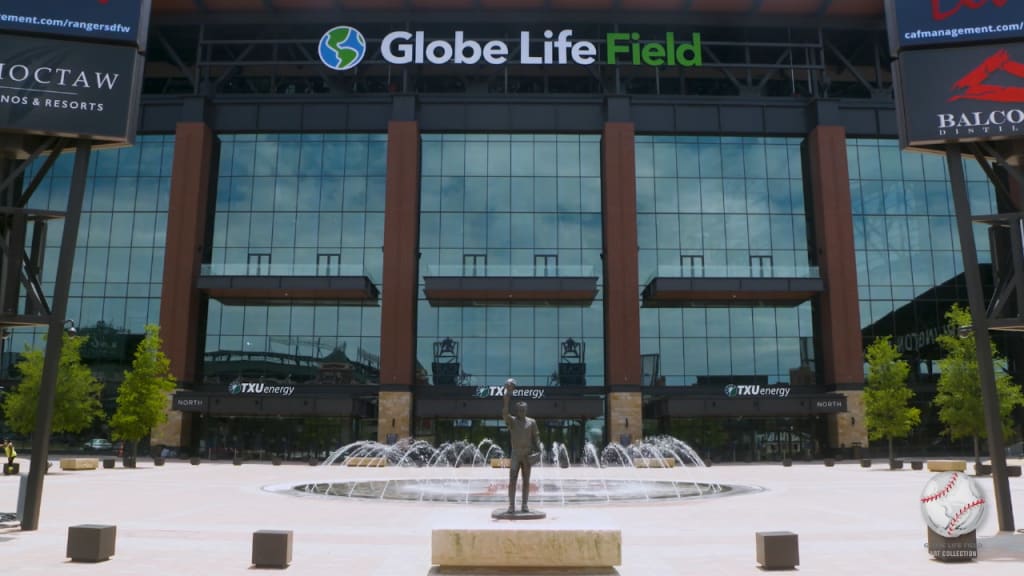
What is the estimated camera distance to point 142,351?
1687 inches

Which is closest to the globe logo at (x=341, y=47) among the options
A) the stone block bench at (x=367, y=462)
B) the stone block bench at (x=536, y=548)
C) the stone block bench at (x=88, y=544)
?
the stone block bench at (x=367, y=462)

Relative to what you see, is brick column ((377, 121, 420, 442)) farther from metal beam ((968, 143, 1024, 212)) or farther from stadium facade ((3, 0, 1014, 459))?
metal beam ((968, 143, 1024, 212))

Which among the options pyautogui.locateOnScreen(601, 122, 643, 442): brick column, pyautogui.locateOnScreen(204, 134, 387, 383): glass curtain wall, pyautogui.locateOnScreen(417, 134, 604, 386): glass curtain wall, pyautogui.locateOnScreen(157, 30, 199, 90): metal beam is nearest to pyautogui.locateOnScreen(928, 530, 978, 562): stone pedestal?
pyautogui.locateOnScreen(601, 122, 643, 442): brick column

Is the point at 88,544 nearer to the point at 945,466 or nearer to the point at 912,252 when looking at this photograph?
the point at 945,466

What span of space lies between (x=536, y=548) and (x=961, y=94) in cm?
1356

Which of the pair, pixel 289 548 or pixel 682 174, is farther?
pixel 682 174

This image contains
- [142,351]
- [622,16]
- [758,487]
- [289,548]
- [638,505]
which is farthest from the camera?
[622,16]

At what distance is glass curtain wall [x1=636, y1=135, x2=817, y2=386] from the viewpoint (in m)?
51.1

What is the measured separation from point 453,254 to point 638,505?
109ft

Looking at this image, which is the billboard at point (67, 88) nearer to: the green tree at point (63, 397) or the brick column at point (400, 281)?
the green tree at point (63, 397)

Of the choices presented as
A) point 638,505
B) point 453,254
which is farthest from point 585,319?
point 638,505

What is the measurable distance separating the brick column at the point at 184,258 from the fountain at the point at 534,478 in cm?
1143

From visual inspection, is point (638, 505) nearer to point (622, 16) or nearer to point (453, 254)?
point (453, 254)

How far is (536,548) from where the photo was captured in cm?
1004
